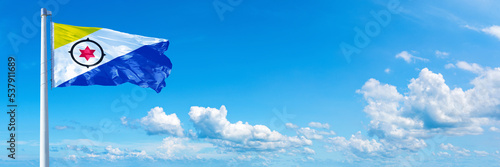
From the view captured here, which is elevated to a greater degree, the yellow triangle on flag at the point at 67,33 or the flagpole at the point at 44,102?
the yellow triangle on flag at the point at 67,33

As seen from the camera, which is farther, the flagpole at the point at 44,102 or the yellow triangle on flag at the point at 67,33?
the yellow triangle on flag at the point at 67,33

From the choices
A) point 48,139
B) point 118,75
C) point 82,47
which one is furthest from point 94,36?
point 48,139

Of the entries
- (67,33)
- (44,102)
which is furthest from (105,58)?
(44,102)

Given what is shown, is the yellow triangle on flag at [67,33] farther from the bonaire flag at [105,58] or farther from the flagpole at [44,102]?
the flagpole at [44,102]

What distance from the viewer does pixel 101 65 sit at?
2500 cm

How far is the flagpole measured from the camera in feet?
73.3

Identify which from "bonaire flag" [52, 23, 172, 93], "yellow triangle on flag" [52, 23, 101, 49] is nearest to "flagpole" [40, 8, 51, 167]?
"bonaire flag" [52, 23, 172, 93]

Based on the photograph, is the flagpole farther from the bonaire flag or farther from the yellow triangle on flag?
the yellow triangle on flag

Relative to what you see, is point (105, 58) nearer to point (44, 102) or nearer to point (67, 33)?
point (67, 33)

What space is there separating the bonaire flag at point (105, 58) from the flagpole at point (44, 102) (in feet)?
2.08

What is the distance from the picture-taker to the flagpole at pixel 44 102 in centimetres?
2234

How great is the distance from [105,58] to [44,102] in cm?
425

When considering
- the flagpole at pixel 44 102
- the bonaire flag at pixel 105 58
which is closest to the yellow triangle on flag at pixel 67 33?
the bonaire flag at pixel 105 58

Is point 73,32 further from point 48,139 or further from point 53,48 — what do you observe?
point 48,139
